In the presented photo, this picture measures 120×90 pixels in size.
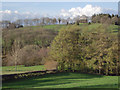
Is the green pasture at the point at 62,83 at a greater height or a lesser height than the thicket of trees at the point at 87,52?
lesser

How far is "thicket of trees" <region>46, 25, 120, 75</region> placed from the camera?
20.0 m

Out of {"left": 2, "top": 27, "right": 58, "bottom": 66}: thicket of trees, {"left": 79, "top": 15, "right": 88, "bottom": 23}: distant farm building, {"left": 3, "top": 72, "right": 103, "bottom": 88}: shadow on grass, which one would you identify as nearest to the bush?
{"left": 2, "top": 27, "right": 58, "bottom": 66}: thicket of trees

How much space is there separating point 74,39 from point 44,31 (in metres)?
27.6

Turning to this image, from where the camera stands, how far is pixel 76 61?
20.8 metres

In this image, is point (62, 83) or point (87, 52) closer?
point (62, 83)

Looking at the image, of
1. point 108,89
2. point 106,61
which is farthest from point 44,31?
point 108,89

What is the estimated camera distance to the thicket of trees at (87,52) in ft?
65.7

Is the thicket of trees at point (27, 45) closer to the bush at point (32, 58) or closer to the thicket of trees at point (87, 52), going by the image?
the bush at point (32, 58)

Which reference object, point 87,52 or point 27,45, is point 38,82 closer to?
point 87,52

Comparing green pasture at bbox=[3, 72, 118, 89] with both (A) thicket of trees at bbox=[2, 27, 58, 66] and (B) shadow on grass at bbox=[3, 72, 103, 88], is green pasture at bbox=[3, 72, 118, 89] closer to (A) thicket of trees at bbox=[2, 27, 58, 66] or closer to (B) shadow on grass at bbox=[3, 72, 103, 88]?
(B) shadow on grass at bbox=[3, 72, 103, 88]

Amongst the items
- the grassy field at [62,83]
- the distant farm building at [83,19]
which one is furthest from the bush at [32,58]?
the distant farm building at [83,19]

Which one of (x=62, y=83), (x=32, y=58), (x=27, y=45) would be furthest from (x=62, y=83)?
(x=27, y=45)

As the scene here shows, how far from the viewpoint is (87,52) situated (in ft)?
68.5

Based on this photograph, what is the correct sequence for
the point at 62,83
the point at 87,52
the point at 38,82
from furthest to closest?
1. the point at 87,52
2. the point at 38,82
3. the point at 62,83
